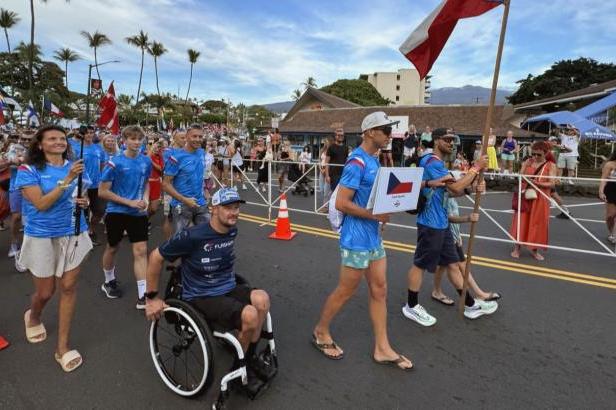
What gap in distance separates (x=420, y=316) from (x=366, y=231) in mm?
1335

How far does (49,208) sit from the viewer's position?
2.99 m

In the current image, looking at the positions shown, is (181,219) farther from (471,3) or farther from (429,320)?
(471,3)

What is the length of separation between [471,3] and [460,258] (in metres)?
2.43

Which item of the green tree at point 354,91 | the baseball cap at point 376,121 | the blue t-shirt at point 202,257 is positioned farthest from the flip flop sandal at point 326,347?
the green tree at point 354,91

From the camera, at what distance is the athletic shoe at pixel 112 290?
436cm

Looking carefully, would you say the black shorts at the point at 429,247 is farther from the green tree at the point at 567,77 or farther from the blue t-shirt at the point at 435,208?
the green tree at the point at 567,77

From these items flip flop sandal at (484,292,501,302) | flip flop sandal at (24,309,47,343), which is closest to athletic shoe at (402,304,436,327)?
flip flop sandal at (484,292,501,302)

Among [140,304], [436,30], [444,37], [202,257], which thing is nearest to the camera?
[202,257]

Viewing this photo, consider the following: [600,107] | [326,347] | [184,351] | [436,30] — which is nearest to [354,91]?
[600,107]

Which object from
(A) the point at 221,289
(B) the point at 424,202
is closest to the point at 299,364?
(A) the point at 221,289

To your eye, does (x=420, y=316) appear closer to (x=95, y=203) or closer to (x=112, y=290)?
(x=112, y=290)

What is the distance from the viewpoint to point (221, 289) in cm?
279

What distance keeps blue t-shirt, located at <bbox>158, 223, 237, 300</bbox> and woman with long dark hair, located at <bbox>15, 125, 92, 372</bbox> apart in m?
0.97

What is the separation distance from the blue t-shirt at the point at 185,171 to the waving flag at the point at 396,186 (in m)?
2.59
